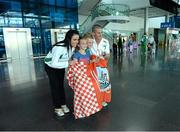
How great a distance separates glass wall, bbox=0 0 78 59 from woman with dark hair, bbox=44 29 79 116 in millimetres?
10725

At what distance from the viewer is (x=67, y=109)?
2717 millimetres

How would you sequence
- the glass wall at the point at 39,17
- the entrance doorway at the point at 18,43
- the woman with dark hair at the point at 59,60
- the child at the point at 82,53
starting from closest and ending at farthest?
the woman with dark hair at the point at 59,60, the child at the point at 82,53, the glass wall at the point at 39,17, the entrance doorway at the point at 18,43

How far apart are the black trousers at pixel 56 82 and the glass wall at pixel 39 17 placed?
10.7 m

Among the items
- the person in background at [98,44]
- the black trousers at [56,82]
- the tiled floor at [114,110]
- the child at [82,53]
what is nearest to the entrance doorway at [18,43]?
the tiled floor at [114,110]

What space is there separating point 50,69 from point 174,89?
289cm

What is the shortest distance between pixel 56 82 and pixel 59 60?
0.41 metres

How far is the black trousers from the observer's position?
8.00 feet

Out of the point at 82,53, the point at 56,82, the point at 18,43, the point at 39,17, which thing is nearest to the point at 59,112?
the point at 56,82

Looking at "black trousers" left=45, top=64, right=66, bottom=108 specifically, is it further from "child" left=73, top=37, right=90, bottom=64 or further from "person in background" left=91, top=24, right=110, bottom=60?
"person in background" left=91, top=24, right=110, bottom=60

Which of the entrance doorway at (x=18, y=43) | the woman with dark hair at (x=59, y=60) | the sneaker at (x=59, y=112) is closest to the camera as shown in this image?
the woman with dark hair at (x=59, y=60)

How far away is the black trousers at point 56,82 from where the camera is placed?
2439 millimetres

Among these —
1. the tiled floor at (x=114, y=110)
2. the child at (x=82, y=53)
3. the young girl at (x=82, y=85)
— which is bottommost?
the tiled floor at (x=114, y=110)

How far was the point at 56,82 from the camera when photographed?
98.6 inches

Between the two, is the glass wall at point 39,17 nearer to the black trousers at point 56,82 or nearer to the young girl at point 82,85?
the black trousers at point 56,82
